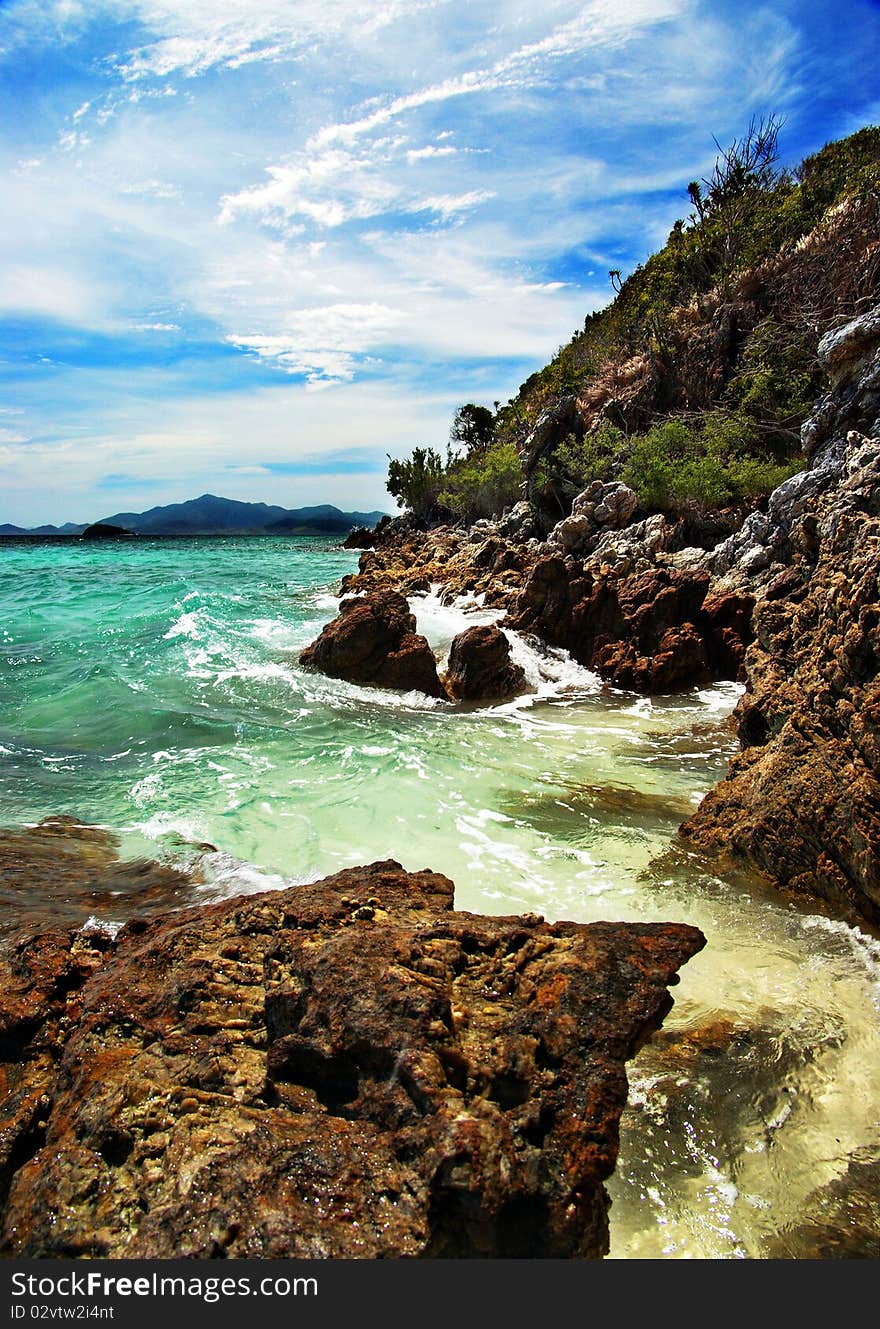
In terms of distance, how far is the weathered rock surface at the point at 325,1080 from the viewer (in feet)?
7.72

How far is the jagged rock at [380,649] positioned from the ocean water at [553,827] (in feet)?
1.94

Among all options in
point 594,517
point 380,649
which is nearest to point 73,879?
point 380,649

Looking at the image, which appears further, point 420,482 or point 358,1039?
point 420,482

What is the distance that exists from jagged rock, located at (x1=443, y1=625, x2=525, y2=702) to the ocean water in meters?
0.61

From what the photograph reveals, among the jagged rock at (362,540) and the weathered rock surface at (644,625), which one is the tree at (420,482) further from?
the weathered rock surface at (644,625)

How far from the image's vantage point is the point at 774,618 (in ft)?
26.7

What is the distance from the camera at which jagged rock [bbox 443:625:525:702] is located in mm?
13391

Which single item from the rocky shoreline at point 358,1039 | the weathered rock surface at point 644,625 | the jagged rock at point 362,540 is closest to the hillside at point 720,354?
the weathered rock surface at point 644,625

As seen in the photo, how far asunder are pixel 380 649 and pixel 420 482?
50506 mm

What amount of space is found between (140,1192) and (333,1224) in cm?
77

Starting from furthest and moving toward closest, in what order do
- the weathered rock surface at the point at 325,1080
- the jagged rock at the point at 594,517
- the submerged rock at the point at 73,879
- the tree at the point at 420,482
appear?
the tree at the point at 420,482 < the jagged rock at the point at 594,517 < the submerged rock at the point at 73,879 < the weathered rock surface at the point at 325,1080

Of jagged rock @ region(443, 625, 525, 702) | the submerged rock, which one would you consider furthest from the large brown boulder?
jagged rock @ region(443, 625, 525, 702)

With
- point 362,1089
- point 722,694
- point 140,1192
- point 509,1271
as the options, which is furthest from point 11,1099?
point 722,694

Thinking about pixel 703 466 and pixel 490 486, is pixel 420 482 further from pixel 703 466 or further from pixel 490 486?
pixel 703 466
